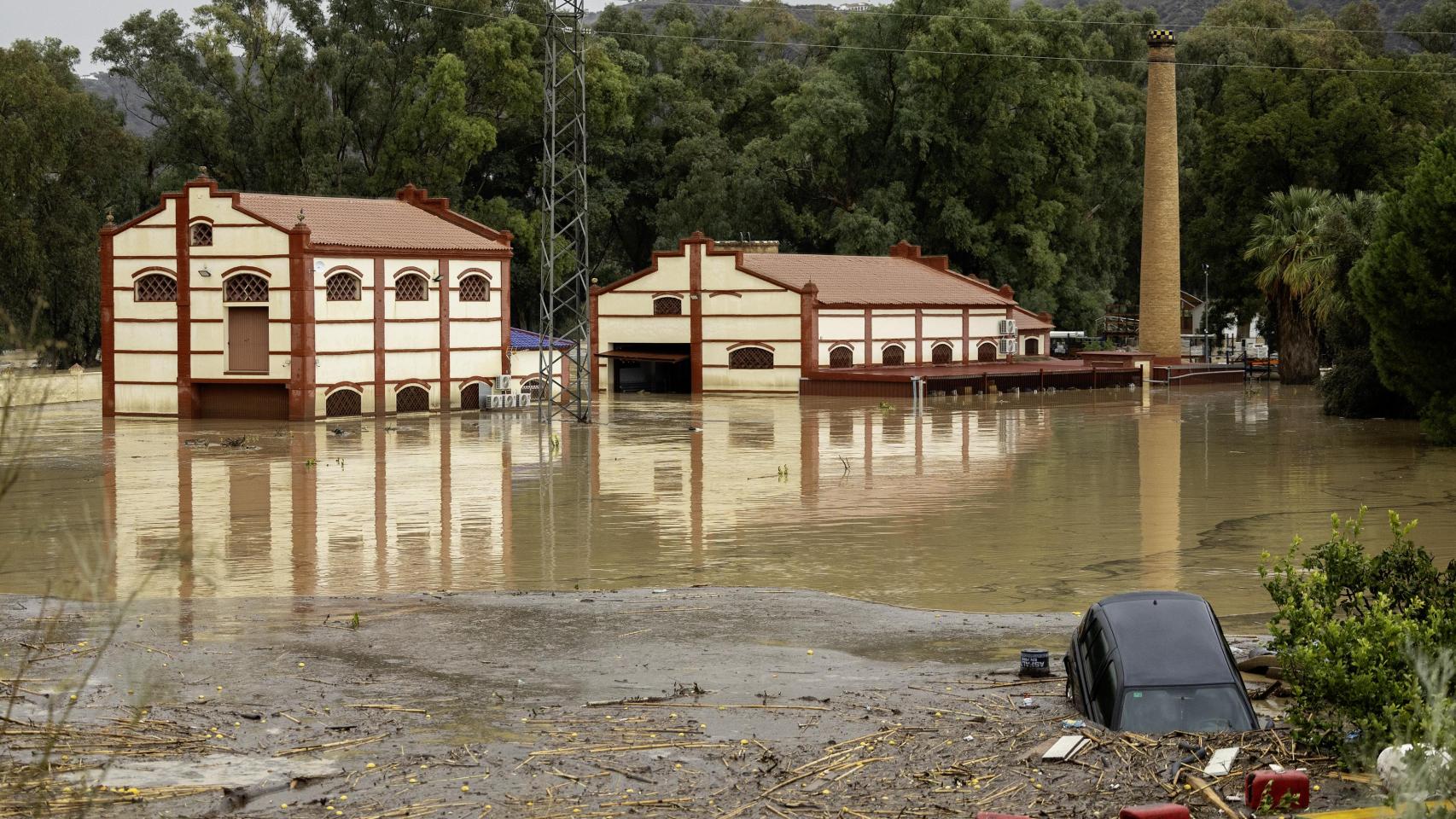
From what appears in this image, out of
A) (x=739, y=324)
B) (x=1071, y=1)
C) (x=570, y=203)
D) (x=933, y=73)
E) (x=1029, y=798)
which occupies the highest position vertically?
(x=1071, y=1)

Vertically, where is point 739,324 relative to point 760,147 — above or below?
below

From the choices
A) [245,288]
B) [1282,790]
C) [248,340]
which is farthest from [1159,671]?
[248,340]

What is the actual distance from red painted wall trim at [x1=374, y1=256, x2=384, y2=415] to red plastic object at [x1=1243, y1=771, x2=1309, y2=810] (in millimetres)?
43592

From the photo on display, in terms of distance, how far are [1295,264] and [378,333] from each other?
35004 millimetres

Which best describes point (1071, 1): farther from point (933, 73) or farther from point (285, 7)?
point (285, 7)

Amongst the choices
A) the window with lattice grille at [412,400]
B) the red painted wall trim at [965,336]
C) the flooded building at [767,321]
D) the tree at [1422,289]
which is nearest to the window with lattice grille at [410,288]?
the window with lattice grille at [412,400]

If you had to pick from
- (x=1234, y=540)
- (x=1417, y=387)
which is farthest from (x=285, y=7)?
(x=1234, y=540)

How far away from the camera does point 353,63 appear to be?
7694 cm

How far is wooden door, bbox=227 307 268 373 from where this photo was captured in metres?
49.6

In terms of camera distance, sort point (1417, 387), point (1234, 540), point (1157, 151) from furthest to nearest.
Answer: point (1157, 151)
point (1417, 387)
point (1234, 540)

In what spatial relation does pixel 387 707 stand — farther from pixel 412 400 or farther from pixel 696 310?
pixel 696 310

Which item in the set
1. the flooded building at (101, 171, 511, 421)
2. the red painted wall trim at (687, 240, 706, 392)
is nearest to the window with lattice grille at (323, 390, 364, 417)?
the flooded building at (101, 171, 511, 421)

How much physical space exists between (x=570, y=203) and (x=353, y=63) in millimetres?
13480

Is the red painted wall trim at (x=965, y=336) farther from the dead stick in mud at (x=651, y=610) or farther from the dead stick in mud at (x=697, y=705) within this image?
the dead stick in mud at (x=697, y=705)
